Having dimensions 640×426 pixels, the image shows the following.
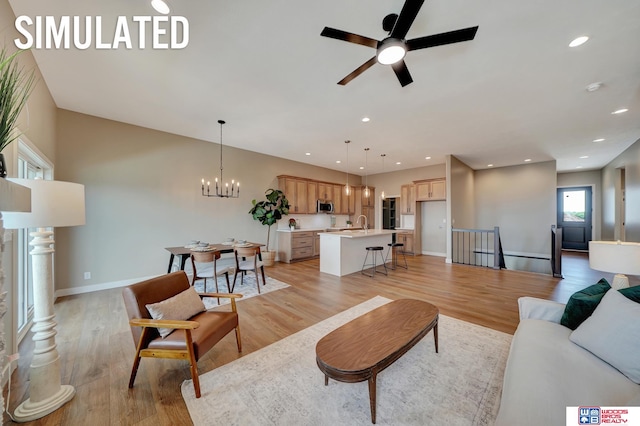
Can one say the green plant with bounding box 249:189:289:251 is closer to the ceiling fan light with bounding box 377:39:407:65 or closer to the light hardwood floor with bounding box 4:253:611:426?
the light hardwood floor with bounding box 4:253:611:426

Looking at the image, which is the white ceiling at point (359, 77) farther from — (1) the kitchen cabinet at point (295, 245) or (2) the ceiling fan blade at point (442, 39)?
(1) the kitchen cabinet at point (295, 245)

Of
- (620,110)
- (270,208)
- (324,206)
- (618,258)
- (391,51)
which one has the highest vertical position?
(620,110)

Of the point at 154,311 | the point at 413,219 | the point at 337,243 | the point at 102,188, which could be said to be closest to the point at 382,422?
the point at 154,311

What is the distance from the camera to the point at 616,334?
139 centimetres

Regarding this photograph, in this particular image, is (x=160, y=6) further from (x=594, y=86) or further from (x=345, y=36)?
(x=594, y=86)

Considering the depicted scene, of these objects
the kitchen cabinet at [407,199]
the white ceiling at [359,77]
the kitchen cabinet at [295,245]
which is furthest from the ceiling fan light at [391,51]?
the kitchen cabinet at [407,199]

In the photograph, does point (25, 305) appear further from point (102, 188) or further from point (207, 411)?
point (207, 411)

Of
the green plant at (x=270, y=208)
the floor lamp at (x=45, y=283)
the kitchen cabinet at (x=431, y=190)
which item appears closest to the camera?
the floor lamp at (x=45, y=283)

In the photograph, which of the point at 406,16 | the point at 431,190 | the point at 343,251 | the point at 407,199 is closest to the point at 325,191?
the point at 407,199

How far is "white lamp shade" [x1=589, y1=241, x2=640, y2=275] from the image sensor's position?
1.75 meters

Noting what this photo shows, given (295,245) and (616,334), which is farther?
(295,245)

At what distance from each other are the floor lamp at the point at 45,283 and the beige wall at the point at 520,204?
34.2ft

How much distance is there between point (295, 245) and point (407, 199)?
4.39 metres

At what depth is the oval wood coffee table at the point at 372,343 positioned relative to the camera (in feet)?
4.86
